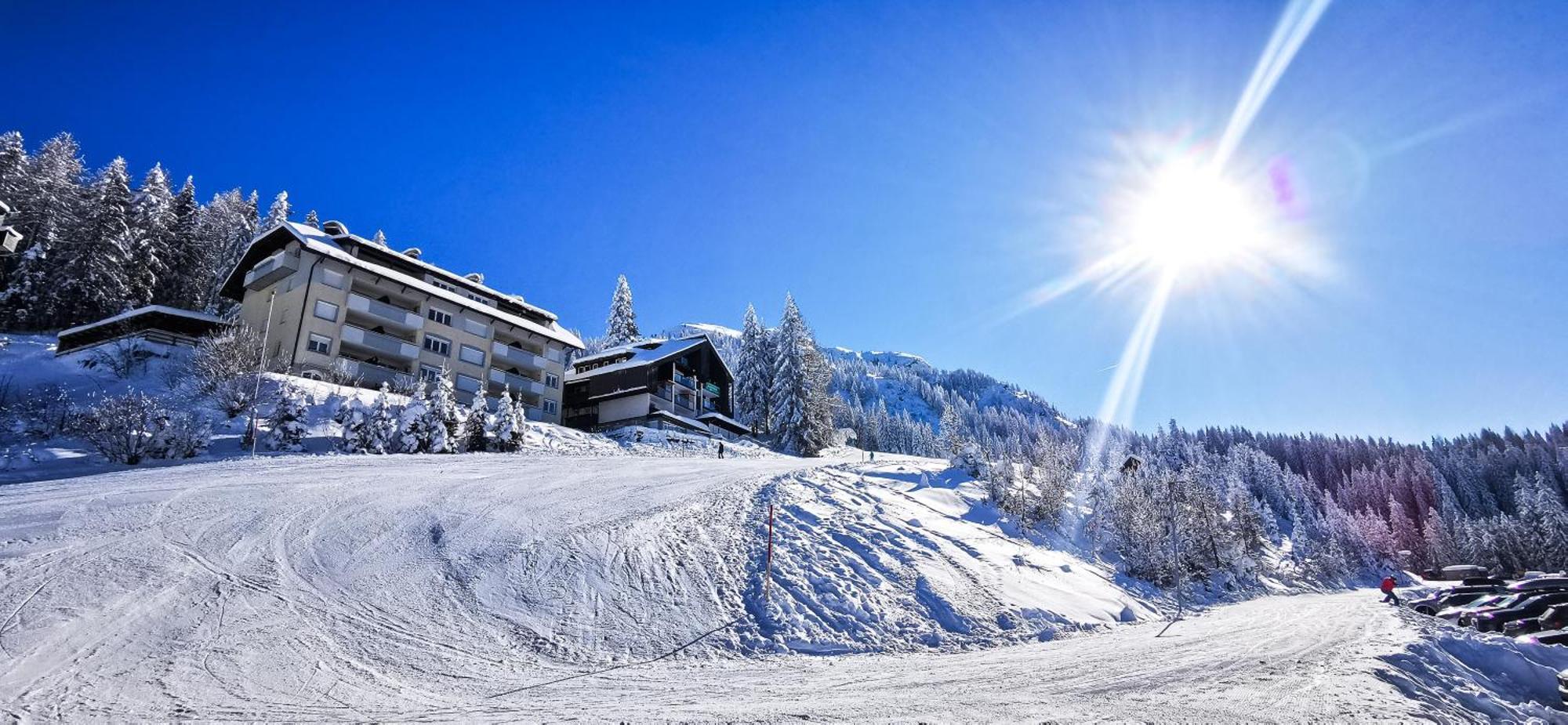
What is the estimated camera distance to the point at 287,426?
969 inches

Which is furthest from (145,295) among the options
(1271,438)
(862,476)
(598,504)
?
(1271,438)

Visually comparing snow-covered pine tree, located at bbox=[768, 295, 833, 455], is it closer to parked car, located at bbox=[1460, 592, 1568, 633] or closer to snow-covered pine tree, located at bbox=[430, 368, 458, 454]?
snow-covered pine tree, located at bbox=[430, 368, 458, 454]

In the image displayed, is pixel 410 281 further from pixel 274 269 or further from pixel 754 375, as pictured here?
pixel 754 375

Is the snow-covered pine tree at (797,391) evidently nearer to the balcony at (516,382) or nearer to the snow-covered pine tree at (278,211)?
the balcony at (516,382)

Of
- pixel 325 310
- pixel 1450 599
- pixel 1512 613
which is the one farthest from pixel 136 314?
pixel 1450 599

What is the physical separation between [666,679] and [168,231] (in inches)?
2477

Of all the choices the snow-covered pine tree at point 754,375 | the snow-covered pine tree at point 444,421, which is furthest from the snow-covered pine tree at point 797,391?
the snow-covered pine tree at point 444,421

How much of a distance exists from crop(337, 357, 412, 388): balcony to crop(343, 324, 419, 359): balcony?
984 mm

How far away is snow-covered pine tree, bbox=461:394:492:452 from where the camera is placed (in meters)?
29.4

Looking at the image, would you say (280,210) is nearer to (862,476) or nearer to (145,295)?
(145,295)

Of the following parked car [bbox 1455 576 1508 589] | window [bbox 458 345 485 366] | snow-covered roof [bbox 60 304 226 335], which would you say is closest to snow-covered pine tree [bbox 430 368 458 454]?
window [bbox 458 345 485 366]

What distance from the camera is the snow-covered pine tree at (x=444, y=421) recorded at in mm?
27266

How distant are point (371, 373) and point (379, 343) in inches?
79.2

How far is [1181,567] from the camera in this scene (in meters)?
25.7
